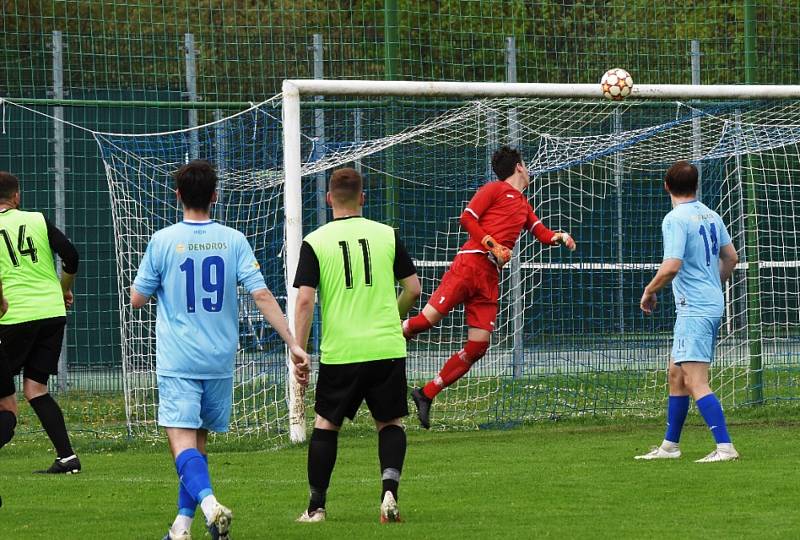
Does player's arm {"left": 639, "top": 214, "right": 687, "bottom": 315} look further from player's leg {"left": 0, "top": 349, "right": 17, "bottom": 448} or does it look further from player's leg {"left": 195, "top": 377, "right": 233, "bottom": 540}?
player's leg {"left": 0, "top": 349, "right": 17, "bottom": 448}

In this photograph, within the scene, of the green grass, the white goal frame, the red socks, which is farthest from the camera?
the red socks

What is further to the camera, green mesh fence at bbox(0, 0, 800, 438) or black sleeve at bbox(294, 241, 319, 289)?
green mesh fence at bbox(0, 0, 800, 438)

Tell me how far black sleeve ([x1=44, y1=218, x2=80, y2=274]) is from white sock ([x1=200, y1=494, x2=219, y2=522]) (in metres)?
3.66

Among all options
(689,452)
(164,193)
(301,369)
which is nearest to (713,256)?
(689,452)

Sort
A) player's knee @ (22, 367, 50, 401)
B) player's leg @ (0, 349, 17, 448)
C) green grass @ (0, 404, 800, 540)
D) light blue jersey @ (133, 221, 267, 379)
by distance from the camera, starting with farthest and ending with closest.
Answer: player's knee @ (22, 367, 50, 401)
player's leg @ (0, 349, 17, 448)
green grass @ (0, 404, 800, 540)
light blue jersey @ (133, 221, 267, 379)

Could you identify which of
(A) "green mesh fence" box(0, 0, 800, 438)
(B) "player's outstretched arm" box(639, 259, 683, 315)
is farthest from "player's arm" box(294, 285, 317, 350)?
(A) "green mesh fence" box(0, 0, 800, 438)

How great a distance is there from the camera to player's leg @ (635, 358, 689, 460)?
937 cm

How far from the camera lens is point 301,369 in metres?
6.66

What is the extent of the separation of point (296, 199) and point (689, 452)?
11.6 feet

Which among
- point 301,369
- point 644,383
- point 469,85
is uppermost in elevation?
point 469,85

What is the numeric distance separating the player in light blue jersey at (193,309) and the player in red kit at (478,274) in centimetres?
430

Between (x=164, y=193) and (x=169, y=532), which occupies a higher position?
(x=164, y=193)

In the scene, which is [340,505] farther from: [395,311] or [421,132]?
[421,132]

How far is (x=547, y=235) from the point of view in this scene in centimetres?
1058
